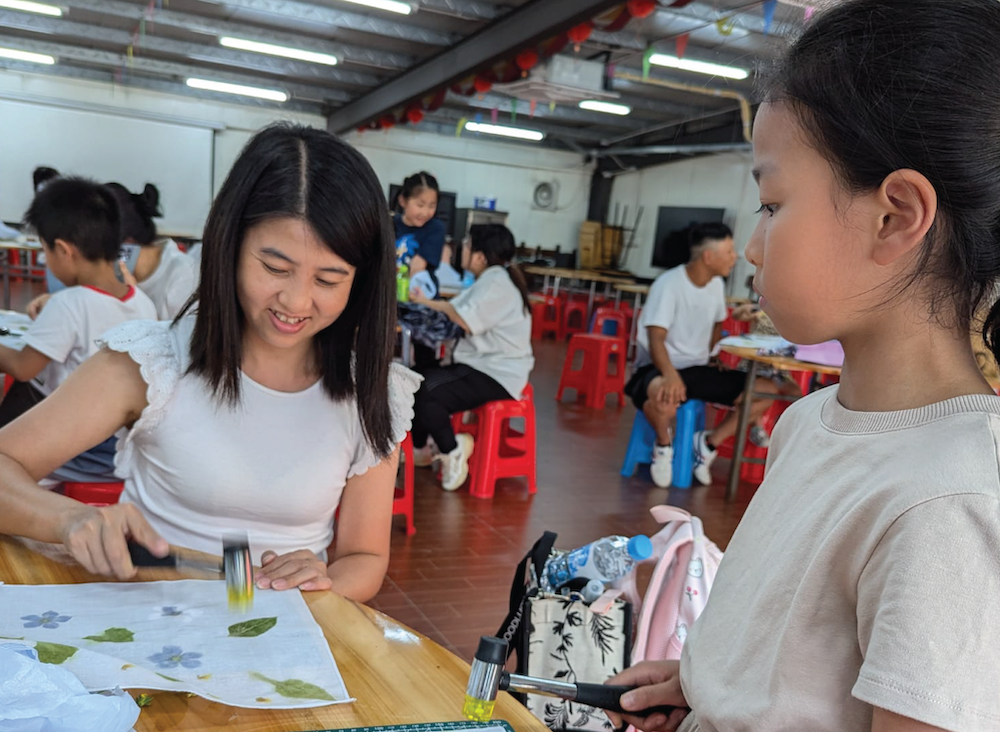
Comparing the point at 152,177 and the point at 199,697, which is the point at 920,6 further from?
the point at 152,177

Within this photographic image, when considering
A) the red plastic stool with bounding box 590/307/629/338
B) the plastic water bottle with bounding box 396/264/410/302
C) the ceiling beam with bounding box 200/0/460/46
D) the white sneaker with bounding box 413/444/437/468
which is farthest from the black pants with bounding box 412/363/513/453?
the ceiling beam with bounding box 200/0/460/46

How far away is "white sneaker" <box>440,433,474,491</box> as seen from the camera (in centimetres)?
440

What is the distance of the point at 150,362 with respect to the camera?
4.69ft

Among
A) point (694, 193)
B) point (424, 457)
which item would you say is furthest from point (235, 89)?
point (424, 457)

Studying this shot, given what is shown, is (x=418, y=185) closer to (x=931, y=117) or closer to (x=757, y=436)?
(x=757, y=436)

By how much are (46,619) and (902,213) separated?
1028 mm

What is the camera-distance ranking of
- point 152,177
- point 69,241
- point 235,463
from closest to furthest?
point 235,463
point 69,241
point 152,177

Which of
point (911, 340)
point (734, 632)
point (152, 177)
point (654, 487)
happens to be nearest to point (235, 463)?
point (734, 632)

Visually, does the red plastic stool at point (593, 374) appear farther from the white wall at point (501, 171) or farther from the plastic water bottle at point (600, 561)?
the white wall at point (501, 171)

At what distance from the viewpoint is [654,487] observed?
4.88 m

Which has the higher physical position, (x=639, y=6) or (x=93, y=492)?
(x=639, y=6)

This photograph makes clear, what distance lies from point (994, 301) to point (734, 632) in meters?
0.44

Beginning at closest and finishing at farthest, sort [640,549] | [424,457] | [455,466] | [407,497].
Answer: [640,549], [407,497], [455,466], [424,457]

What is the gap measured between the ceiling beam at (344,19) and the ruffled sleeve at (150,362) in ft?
28.0
